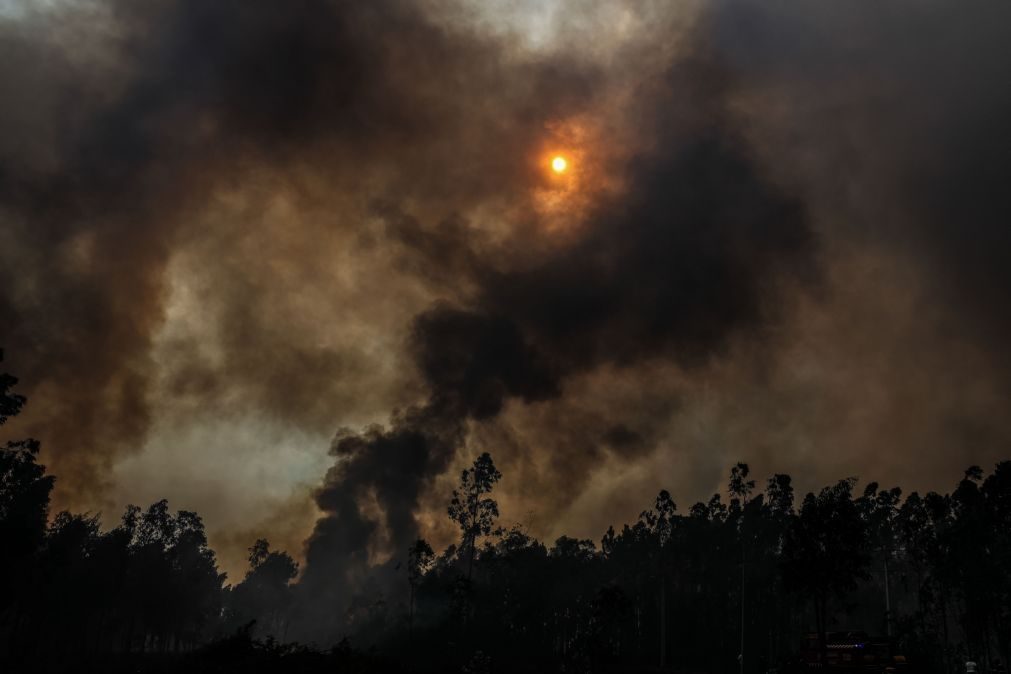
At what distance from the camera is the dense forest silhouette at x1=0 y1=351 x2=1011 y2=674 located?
5322 cm

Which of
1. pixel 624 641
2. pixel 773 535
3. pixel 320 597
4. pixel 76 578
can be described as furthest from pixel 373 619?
pixel 773 535

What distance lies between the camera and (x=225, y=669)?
28.0m

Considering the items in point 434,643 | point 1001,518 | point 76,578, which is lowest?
point 434,643

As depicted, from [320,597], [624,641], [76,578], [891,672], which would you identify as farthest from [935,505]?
[320,597]

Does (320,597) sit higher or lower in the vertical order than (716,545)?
lower

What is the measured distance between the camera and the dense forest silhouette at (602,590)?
53219 millimetres

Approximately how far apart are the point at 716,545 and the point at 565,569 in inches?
1334

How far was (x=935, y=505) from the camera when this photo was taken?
6869 cm

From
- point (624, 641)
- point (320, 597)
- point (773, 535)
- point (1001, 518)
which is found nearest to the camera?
point (1001, 518)

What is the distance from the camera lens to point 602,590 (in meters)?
71.4

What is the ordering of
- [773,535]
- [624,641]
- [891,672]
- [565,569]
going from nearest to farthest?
[891,672] < [773,535] < [624,641] < [565,569]

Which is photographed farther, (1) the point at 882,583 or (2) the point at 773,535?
(1) the point at 882,583

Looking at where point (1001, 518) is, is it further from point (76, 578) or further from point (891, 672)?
point (76, 578)

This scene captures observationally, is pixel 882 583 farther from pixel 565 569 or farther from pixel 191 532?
pixel 191 532
